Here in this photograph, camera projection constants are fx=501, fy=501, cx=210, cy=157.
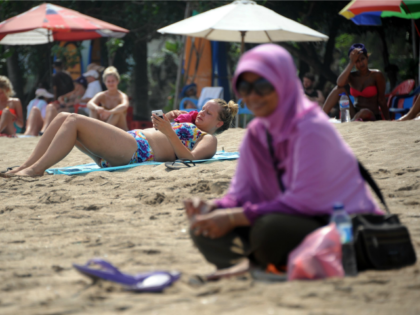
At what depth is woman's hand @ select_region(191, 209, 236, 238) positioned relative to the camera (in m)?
2.23

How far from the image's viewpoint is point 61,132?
5180 millimetres

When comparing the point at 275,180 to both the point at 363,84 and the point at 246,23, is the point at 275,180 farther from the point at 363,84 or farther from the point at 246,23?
the point at 246,23

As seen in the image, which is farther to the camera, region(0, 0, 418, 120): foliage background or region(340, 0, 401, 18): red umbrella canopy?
region(0, 0, 418, 120): foliage background

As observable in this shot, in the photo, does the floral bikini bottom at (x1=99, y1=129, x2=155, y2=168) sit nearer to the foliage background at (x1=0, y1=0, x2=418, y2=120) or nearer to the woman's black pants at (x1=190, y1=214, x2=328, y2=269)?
the woman's black pants at (x1=190, y1=214, x2=328, y2=269)

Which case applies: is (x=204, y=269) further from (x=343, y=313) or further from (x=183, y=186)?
(x=183, y=186)

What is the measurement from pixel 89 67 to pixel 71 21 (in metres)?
2.13

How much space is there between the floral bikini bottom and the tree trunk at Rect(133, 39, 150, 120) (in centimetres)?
949

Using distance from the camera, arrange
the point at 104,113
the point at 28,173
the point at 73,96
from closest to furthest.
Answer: the point at 28,173 → the point at 104,113 → the point at 73,96

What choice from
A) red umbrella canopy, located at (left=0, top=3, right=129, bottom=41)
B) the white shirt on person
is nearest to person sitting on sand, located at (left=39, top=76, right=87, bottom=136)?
the white shirt on person

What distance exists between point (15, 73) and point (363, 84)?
33.5 ft

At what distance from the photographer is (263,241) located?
218 cm

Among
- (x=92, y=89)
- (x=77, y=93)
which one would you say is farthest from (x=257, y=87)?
(x=77, y=93)

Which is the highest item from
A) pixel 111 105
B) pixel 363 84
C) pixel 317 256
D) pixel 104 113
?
pixel 363 84

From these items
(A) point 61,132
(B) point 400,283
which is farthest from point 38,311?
(A) point 61,132
